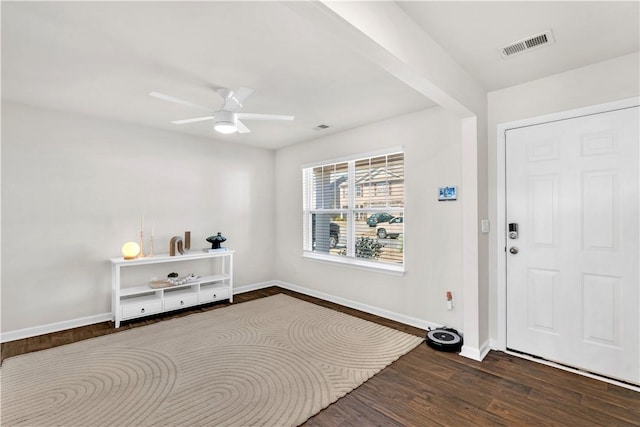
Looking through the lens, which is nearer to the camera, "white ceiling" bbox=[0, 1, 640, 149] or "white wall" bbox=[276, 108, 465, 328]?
"white ceiling" bbox=[0, 1, 640, 149]

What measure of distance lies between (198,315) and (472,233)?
11.3ft

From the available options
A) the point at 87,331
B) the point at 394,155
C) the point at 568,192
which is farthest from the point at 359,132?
the point at 87,331

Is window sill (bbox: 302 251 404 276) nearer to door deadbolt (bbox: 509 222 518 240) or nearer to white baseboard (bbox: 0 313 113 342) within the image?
door deadbolt (bbox: 509 222 518 240)

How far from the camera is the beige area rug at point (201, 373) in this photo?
197 centimetres

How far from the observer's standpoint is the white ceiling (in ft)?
5.84

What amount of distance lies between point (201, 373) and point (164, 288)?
70.6 inches

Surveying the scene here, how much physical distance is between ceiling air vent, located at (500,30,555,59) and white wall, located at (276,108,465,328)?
970 millimetres

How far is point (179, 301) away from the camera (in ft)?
13.2

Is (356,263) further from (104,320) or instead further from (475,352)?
(104,320)

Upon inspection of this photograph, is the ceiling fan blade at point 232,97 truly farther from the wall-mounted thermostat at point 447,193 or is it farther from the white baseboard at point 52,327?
the white baseboard at point 52,327

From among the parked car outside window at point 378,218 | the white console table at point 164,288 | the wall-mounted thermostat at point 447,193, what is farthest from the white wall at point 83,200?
the wall-mounted thermostat at point 447,193

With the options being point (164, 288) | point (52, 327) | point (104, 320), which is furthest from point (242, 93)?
point (52, 327)

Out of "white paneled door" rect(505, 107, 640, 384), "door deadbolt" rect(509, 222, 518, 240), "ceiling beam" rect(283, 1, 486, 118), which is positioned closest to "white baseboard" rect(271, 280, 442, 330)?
"white paneled door" rect(505, 107, 640, 384)

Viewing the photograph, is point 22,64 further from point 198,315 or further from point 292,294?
point 292,294
